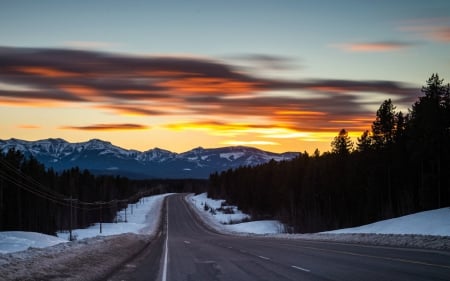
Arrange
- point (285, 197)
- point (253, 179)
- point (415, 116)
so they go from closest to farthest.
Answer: point (415, 116), point (285, 197), point (253, 179)

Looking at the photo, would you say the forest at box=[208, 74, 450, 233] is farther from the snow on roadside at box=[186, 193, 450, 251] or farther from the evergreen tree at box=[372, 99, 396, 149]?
the snow on roadside at box=[186, 193, 450, 251]

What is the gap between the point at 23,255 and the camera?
25.4m

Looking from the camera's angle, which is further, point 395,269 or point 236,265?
point 236,265

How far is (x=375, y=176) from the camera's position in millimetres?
93312

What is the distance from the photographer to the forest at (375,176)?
2803 inches

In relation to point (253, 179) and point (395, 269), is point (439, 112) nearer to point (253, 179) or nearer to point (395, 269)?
point (395, 269)

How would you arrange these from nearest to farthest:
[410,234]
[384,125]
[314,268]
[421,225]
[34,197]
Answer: [314,268] → [410,234] → [421,225] → [384,125] → [34,197]

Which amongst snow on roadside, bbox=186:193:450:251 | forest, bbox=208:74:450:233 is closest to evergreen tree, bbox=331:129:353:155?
forest, bbox=208:74:450:233

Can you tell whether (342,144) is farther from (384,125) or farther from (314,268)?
(314,268)

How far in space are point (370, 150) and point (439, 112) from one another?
26780 mm

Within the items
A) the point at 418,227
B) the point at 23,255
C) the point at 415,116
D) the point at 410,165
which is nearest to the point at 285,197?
the point at 410,165

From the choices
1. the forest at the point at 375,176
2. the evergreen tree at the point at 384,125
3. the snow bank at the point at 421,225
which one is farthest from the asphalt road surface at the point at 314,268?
the evergreen tree at the point at 384,125

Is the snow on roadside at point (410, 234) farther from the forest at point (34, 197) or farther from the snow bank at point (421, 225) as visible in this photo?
the forest at point (34, 197)

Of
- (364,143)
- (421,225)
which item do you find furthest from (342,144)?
(421,225)
